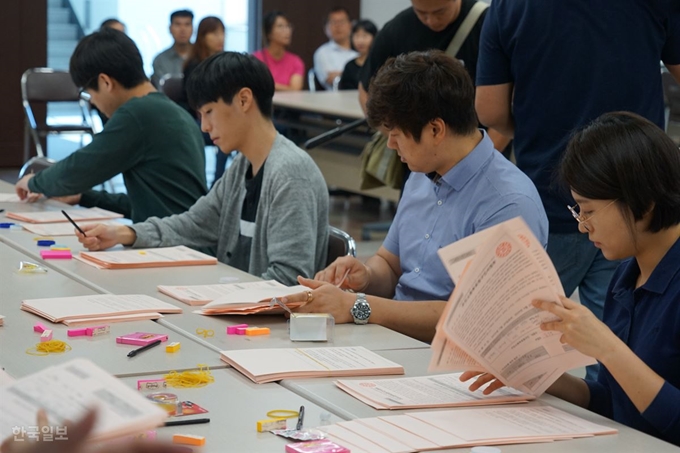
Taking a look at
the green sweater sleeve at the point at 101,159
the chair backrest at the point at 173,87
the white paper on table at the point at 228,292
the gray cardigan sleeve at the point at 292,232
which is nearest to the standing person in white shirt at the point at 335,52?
the chair backrest at the point at 173,87

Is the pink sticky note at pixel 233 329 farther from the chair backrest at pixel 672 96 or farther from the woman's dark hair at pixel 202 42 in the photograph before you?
the woman's dark hair at pixel 202 42

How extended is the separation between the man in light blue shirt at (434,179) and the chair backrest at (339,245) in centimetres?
34

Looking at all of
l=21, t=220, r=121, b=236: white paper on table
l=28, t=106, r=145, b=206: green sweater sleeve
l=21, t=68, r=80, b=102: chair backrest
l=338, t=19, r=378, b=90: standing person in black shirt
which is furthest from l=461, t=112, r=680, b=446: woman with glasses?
l=338, t=19, r=378, b=90: standing person in black shirt

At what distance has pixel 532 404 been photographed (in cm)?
154

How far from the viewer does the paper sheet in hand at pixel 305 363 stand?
1.63 m

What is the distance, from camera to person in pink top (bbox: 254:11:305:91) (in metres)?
8.21

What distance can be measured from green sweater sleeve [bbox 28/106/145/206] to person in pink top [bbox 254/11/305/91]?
4.92 metres

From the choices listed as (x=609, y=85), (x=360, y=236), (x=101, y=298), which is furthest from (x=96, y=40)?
(x=360, y=236)

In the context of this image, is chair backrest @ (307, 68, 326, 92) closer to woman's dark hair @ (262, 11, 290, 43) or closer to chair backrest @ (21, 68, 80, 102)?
woman's dark hair @ (262, 11, 290, 43)

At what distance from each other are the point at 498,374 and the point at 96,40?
7.67 ft

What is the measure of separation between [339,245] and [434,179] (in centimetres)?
50

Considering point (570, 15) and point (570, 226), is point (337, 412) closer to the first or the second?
point (570, 226)

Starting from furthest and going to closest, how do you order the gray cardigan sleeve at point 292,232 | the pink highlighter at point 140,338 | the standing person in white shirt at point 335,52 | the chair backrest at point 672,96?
1. the standing person in white shirt at point 335,52
2. the chair backrest at point 672,96
3. the gray cardigan sleeve at point 292,232
4. the pink highlighter at point 140,338

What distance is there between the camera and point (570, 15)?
2445mm
